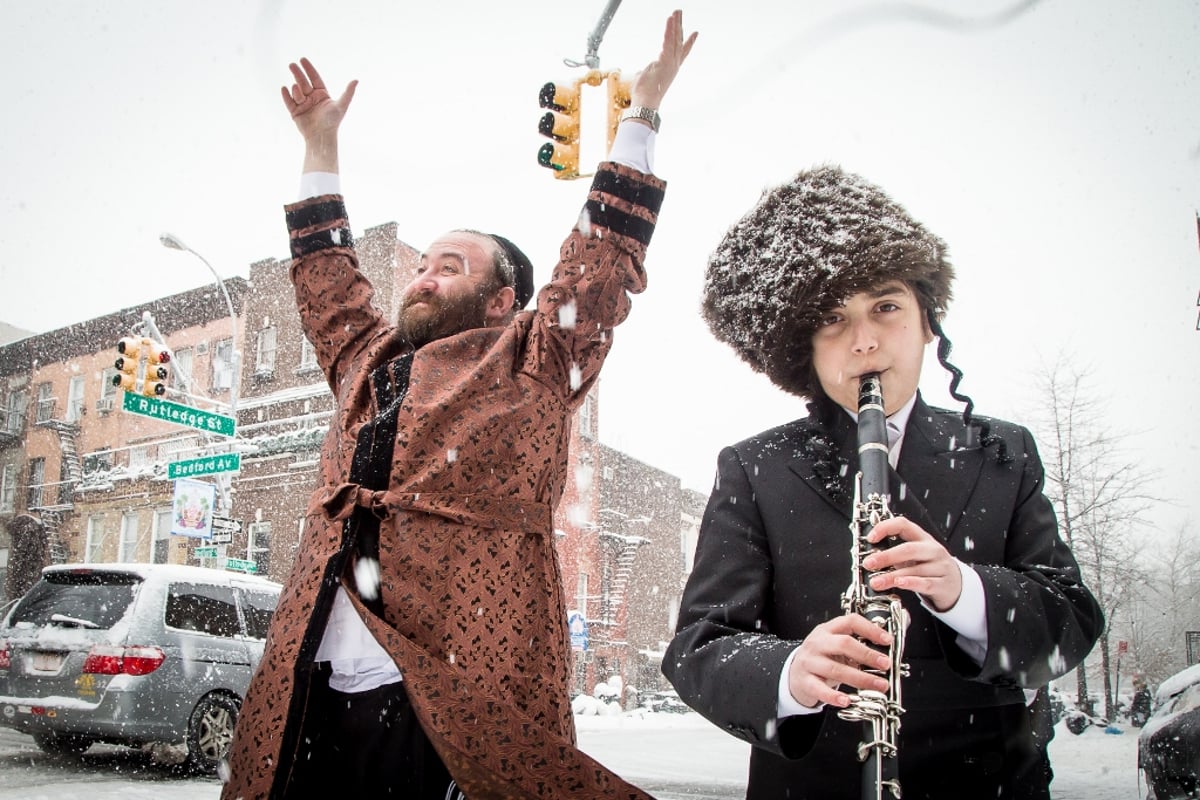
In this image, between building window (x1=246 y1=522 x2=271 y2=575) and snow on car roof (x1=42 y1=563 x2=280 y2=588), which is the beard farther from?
building window (x1=246 y1=522 x2=271 y2=575)

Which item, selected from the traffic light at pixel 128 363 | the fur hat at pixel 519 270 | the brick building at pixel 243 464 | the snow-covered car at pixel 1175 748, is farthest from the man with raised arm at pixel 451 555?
the brick building at pixel 243 464

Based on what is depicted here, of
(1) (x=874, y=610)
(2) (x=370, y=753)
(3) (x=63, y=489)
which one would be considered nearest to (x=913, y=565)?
(1) (x=874, y=610)

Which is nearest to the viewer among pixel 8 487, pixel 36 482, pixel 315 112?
pixel 315 112

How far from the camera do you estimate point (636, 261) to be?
7.99 ft

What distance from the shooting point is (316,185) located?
2.82 meters

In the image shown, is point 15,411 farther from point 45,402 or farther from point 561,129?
point 561,129

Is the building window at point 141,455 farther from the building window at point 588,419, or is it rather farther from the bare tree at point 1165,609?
the bare tree at point 1165,609

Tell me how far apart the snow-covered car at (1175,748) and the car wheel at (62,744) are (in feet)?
23.4

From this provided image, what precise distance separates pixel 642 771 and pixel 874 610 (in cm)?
803

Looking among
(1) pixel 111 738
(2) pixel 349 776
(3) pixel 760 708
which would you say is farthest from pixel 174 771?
(3) pixel 760 708

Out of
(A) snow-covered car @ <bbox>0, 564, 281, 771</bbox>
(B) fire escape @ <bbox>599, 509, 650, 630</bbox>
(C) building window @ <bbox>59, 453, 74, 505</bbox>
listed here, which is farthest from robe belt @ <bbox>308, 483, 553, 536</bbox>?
(C) building window @ <bbox>59, 453, 74, 505</bbox>

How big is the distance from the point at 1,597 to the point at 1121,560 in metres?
29.8

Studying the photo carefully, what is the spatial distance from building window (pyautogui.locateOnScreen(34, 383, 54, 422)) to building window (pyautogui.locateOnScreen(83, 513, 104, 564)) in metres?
4.17

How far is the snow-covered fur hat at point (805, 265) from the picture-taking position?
5.93ft
